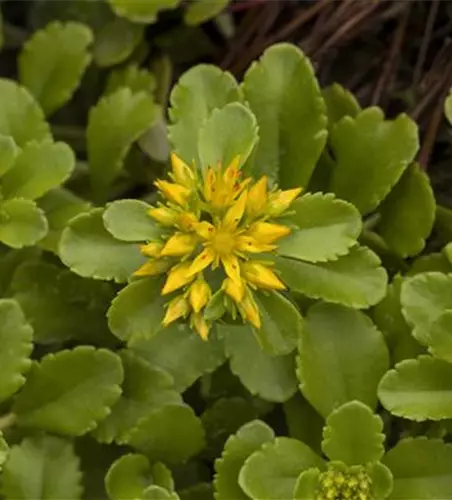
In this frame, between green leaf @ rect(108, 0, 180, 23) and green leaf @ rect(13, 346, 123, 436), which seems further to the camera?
green leaf @ rect(108, 0, 180, 23)

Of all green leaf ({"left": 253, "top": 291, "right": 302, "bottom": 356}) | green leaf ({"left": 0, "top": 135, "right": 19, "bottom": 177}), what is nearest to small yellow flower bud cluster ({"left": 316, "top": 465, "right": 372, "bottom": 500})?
green leaf ({"left": 253, "top": 291, "right": 302, "bottom": 356})

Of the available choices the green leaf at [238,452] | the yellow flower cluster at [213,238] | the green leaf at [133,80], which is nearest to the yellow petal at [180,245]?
the yellow flower cluster at [213,238]

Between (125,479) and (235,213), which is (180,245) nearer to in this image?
(235,213)

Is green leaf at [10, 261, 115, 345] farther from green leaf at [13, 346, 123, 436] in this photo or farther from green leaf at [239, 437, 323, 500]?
green leaf at [239, 437, 323, 500]

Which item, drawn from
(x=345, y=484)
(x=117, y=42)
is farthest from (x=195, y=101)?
(x=345, y=484)

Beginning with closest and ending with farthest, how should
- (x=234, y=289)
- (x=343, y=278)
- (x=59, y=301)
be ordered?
(x=234, y=289) → (x=343, y=278) → (x=59, y=301)

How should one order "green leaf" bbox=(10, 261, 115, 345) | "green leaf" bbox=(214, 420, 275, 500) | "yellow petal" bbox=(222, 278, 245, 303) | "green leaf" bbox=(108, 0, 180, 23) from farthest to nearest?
"green leaf" bbox=(108, 0, 180, 23), "green leaf" bbox=(10, 261, 115, 345), "green leaf" bbox=(214, 420, 275, 500), "yellow petal" bbox=(222, 278, 245, 303)

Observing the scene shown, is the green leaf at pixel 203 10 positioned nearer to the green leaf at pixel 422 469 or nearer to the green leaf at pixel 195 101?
A: the green leaf at pixel 195 101
